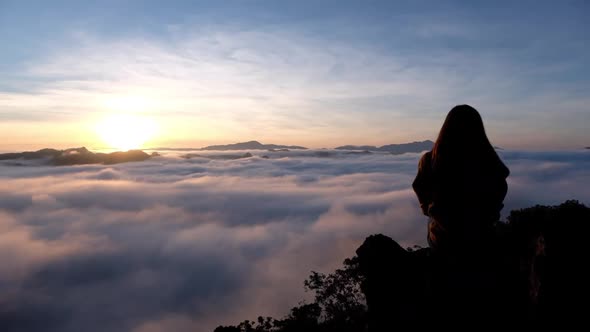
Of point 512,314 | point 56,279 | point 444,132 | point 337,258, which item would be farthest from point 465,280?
point 56,279

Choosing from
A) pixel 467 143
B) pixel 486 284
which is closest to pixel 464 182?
pixel 467 143

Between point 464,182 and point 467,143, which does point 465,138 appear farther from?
point 464,182

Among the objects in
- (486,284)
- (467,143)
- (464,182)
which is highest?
(467,143)

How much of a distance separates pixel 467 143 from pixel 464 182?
0.71 meters

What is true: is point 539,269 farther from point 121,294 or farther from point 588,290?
point 121,294

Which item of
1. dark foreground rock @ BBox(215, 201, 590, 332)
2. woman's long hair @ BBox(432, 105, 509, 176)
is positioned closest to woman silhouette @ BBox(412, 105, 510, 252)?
woman's long hair @ BBox(432, 105, 509, 176)

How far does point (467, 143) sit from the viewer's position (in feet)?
22.5

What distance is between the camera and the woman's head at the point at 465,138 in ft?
22.3

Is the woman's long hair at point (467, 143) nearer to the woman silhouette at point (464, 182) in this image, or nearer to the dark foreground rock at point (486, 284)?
the woman silhouette at point (464, 182)

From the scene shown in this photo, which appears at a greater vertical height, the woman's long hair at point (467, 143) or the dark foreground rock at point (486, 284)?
the woman's long hair at point (467, 143)

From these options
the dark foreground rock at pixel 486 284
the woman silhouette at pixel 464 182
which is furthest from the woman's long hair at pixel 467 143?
the dark foreground rock at pixel 486 284

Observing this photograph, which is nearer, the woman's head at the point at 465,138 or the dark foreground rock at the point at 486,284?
the woman's head at the point at 465,138

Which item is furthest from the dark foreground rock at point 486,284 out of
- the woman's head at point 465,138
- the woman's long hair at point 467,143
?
the woman's head at point 465,138

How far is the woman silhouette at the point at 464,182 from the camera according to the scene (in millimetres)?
6855
